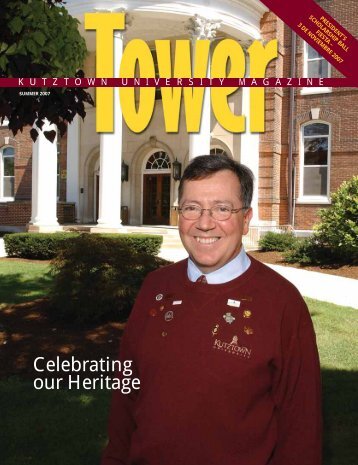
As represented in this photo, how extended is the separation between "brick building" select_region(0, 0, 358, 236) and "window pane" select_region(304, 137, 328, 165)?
4 centimetres

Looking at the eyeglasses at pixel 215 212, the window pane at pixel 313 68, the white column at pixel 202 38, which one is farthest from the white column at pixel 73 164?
the eyeglasses at pixel 215 212

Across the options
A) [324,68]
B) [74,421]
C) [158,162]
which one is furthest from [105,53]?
[74,421]

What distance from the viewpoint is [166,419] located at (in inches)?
73.5

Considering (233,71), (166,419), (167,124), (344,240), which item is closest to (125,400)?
(166,419)

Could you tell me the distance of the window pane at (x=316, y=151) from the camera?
2047 centimetres

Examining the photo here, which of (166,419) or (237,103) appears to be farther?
(237,103)

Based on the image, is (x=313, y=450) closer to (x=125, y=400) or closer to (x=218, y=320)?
(x=218, y=320)

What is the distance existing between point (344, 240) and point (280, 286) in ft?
41.2

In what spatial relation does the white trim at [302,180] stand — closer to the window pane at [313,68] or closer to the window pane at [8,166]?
the window pane at [313,68]

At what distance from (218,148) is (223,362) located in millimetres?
20195

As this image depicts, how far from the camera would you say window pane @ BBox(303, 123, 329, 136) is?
2047 cm

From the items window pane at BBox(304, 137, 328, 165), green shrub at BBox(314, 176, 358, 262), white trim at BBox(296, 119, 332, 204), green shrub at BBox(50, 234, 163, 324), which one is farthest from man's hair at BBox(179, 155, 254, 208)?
window pane at BBox(304, 137, 328, 165)

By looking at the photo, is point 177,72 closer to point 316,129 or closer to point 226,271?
point 316,129

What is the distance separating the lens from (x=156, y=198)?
23.1 m
